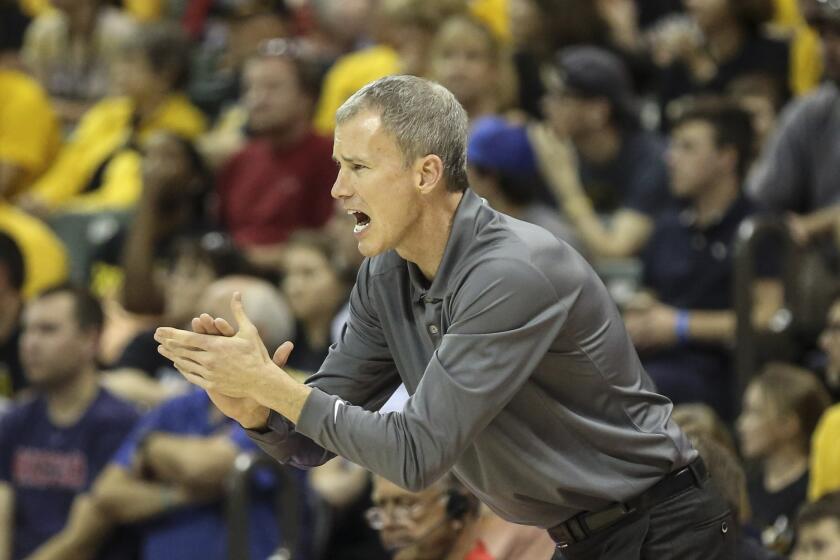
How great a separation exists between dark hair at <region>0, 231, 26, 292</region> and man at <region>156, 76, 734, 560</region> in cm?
377

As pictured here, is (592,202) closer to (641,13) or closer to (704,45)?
(704,45)

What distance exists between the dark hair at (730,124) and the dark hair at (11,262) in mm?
2822

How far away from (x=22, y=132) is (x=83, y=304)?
2.21 m

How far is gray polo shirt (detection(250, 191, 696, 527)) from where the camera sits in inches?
102

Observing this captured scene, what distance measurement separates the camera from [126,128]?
25.2ft

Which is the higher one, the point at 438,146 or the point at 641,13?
the point at 438,146

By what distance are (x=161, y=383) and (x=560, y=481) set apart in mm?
3497

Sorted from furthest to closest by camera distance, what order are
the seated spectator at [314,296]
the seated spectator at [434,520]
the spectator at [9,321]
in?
1. the spectator at [9,321]
2. the seated spectator at [314,296]
3. the seated spectator at [434,520]

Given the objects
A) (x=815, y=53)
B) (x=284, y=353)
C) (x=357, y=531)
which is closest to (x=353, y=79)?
(x=815, y=53)

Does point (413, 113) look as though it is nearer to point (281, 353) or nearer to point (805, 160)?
point (281, 353)

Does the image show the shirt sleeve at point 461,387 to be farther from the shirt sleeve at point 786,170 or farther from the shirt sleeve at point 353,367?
the shirt sleeve at point 786,170

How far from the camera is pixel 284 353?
110 inches

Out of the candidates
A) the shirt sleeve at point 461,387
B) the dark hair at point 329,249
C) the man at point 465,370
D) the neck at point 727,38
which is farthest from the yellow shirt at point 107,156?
the shirt sleeve at point 461,387

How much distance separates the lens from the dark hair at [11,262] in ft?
21.2
